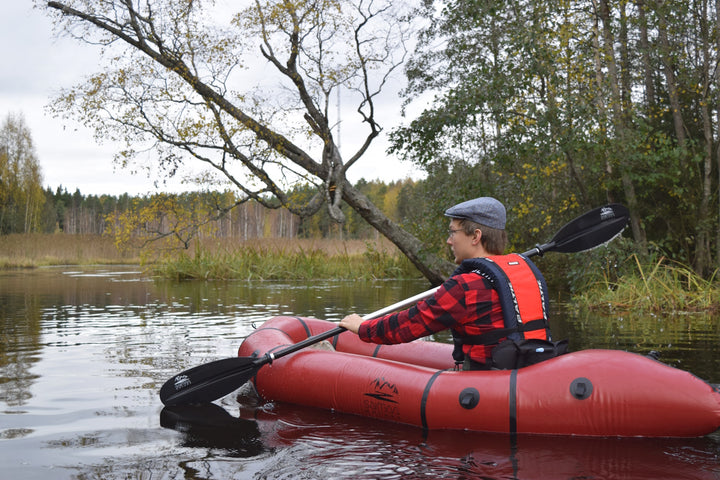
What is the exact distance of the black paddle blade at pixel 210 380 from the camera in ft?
13.7

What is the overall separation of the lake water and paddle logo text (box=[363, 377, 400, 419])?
8 cm

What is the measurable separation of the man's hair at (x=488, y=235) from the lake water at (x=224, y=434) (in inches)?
40.9

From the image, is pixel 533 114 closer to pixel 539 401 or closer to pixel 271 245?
pixel 539 401

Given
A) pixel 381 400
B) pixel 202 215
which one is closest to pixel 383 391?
pixel 381 400

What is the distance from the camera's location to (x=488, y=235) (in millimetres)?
3715

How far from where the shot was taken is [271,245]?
1727 cm

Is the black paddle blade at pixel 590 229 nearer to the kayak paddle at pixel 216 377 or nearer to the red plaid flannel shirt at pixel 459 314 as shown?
the kayak paddle at pixel 216 377

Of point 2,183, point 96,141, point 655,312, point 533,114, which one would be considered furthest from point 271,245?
point 2,183

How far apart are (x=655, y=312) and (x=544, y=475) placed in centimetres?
645

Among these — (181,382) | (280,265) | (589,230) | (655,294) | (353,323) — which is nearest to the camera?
(353,323)

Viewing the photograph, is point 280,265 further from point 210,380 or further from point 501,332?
point 501,332

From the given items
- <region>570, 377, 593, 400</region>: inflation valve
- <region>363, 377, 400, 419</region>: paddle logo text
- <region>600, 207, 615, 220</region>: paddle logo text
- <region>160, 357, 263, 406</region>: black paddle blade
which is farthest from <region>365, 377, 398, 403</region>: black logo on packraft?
<region>600, 207, 615, 220</region>: paddle logo text

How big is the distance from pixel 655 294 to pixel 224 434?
22.7 ft

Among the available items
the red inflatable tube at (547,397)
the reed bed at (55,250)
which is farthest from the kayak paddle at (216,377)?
the reed bed at (55,250)
